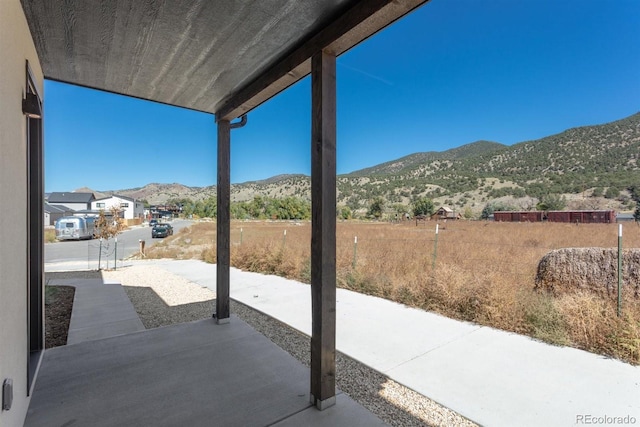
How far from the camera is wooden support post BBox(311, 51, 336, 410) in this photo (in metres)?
2.02

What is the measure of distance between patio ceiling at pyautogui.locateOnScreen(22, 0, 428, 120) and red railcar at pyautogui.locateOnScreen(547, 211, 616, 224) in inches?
545

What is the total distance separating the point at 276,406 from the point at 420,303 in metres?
3.18

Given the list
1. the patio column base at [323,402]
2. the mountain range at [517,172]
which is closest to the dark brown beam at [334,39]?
the patio column base at [323,402]

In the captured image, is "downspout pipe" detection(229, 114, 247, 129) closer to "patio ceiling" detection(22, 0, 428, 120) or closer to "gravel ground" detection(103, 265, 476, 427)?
"patio ceiling" detection(22, 0, 428, 120)

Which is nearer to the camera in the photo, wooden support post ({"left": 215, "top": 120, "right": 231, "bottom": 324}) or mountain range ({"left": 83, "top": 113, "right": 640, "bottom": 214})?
wooden support post ({"left": 215, "top": 120, "right": 231, "bottom": 324})

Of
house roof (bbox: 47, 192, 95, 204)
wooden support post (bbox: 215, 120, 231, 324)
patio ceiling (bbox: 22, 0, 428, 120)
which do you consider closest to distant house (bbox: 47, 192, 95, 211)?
house roof (bbox: 47, 192, 95, 204)

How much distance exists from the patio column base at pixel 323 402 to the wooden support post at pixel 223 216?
199 centimetres

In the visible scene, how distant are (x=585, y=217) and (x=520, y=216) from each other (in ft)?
18.3

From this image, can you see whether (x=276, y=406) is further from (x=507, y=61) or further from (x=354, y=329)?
(x=507, y=61)

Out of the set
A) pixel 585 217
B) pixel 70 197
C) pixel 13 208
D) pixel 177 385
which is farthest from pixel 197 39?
pixel 70 197

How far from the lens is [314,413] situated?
6.54 feet

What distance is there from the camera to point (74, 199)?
44.5 m
